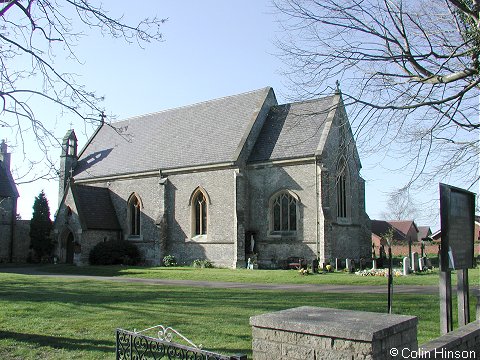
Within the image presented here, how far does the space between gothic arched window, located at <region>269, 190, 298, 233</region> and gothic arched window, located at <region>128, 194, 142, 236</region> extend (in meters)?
11.3

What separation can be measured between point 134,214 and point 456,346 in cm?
3176

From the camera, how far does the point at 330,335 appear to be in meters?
4.47

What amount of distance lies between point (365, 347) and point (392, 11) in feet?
22.8

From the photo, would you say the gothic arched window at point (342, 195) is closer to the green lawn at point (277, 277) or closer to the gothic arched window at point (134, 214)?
the green lawn at point (277, 277)

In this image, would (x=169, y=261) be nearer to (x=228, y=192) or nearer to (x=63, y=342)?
(x=228, y=192)

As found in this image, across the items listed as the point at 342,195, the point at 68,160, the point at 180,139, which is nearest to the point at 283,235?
the point at 342,195

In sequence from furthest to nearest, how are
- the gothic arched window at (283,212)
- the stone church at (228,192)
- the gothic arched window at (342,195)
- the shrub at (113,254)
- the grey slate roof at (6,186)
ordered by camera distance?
the grey slate roof at (6,186) < the shrub at (113,254) < the gothic arched window at (342,195) < the gothic arched window at (283,212) < the stone church at (228,192)

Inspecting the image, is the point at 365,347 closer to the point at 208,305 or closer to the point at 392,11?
the point at 392,11

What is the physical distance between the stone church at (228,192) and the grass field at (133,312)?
448 inches

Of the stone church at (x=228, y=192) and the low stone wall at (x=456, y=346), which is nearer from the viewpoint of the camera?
the low stone wall at (x=456, y=346)

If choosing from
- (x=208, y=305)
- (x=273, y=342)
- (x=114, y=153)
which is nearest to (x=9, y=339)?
(x=208, y=305)

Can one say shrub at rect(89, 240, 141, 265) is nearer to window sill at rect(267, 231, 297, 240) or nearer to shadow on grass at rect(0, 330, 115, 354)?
window sill at rect(267, 231, 297, 240)

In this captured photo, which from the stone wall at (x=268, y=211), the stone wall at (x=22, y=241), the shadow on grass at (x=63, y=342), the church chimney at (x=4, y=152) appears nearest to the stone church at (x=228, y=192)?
the stone wall at (x=268, y=211)

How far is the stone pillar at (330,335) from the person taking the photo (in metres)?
4.35
